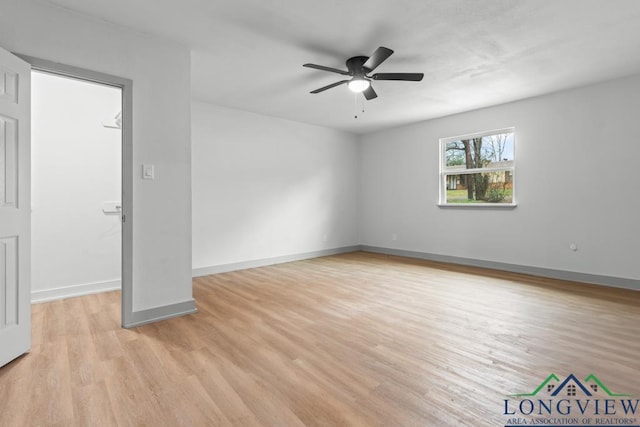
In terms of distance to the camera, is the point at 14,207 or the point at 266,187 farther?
the point at 266,187

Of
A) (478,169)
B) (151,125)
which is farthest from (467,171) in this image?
(151,125)

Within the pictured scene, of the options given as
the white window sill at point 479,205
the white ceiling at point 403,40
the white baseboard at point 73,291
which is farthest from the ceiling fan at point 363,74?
the white baseboard at point 73,291

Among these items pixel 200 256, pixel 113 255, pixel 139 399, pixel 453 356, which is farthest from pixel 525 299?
pixel 113 255

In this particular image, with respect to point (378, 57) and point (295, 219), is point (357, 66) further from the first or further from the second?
point (295, 219)

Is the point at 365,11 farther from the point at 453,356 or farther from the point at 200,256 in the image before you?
the point at 200,256

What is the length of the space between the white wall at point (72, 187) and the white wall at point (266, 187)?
110 cm

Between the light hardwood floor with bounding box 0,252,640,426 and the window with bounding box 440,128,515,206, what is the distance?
1.99 meters

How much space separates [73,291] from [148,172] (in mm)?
2092

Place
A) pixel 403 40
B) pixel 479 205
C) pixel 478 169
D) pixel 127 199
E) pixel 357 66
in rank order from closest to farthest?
1. pixel 127 199
2. pixel 403 40
3. pixel 357 66
4. pixel 479 205
5. pixel 478 169

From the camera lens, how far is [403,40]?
2.96 metres

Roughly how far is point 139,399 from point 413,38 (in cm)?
349

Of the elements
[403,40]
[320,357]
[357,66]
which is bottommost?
[320,357]

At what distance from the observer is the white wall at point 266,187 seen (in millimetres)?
4855

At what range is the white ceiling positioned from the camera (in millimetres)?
2465
